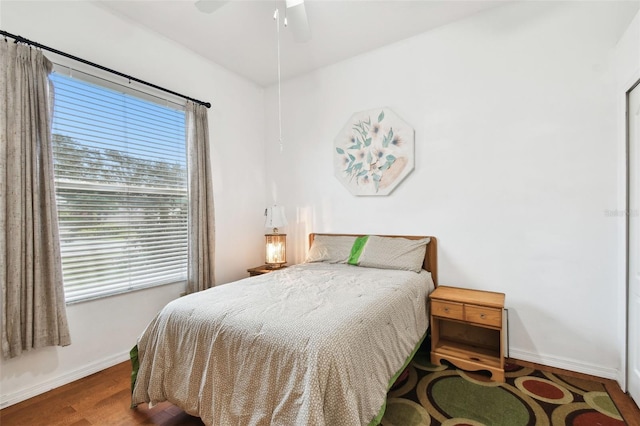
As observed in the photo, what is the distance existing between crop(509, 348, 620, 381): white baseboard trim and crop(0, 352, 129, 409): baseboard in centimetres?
321

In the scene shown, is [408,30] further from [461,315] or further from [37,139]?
[37,139]

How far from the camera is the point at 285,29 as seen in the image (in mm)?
2686

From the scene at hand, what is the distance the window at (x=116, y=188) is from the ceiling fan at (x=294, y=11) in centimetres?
118

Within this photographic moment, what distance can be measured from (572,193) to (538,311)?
93cm

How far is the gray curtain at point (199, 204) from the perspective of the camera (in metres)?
2.88

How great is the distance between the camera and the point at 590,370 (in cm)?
215

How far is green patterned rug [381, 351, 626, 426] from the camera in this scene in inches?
66.5

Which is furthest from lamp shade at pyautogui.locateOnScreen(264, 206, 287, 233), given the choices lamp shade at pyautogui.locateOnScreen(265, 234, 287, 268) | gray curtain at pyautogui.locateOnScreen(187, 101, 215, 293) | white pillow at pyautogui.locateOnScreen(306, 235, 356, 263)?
gray curtain at pyautogui.locateOnScreen(187, 101, 215, 293)

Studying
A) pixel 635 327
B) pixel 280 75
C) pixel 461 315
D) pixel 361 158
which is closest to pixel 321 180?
pixel 361 158

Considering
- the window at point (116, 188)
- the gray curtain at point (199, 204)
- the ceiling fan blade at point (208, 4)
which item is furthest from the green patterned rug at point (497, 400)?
the ceiling fan blade at point (208, 4)

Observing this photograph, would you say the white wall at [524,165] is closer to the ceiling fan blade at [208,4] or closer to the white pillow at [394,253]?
the white pillow at [394,253]

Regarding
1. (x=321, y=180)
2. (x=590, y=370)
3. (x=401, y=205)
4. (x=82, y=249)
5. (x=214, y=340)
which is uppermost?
(x=321, y=180)

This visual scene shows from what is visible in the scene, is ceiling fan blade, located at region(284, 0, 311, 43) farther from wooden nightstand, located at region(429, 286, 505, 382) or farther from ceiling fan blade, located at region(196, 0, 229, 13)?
wooden nightstand, located at region(429, 286, 505, 382)

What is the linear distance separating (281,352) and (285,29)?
8.67 feet
